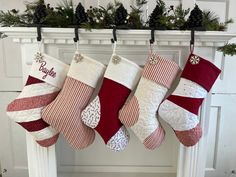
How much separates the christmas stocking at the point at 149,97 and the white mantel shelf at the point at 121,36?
92mm

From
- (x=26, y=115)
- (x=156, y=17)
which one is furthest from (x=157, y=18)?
(x=26, y=115)

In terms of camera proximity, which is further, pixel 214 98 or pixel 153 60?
pixel 214 98

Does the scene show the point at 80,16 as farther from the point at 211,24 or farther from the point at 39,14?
the point at 211,24

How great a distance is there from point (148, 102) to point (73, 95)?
11.1 inches

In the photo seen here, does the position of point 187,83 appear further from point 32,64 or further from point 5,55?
point 5,55

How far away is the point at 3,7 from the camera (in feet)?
3.88

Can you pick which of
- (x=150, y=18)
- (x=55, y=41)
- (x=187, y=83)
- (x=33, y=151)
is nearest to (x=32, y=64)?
(x=55, y=41)

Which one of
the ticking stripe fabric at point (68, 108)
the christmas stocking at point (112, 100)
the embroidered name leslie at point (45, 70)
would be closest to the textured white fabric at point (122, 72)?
the christmas stocking at point (112, 100)

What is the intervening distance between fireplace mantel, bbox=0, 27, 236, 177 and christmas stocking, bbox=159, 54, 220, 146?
0.33 ft

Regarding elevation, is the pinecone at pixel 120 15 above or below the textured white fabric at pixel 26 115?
above

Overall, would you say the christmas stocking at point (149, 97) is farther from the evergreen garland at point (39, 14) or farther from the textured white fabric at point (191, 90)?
the evergreen garland at point (39, 14)

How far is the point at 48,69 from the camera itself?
0.91m

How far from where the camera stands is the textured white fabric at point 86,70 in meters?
0.90

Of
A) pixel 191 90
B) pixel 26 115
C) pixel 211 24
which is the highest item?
pixel 211 24
